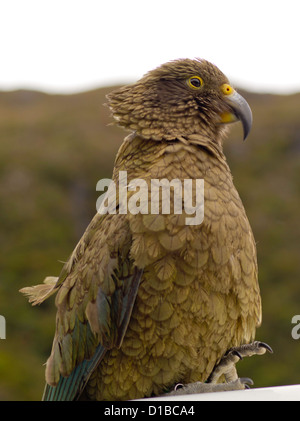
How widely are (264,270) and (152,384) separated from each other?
33.5 ft

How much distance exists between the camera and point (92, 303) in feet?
10.4

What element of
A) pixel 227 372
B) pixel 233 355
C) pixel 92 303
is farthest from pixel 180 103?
pixel 227 372

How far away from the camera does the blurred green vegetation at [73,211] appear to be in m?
11.1

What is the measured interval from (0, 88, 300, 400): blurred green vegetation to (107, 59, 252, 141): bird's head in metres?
6.83

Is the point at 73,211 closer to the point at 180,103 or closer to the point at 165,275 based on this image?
the point at 180,103

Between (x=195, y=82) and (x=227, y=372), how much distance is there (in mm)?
1679

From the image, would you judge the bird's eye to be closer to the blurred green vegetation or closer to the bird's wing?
the bird's wing

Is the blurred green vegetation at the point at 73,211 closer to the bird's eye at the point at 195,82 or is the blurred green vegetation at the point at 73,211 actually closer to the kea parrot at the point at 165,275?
the kea parrot at the point at 165,275

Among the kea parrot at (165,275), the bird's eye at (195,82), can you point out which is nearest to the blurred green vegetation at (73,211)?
the kea parrot at (165,275)

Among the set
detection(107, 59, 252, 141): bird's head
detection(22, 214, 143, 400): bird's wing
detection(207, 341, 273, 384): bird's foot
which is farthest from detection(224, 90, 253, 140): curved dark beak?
detection(207, 341, 273, 384): bird's foot

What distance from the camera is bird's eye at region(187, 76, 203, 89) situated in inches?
136
